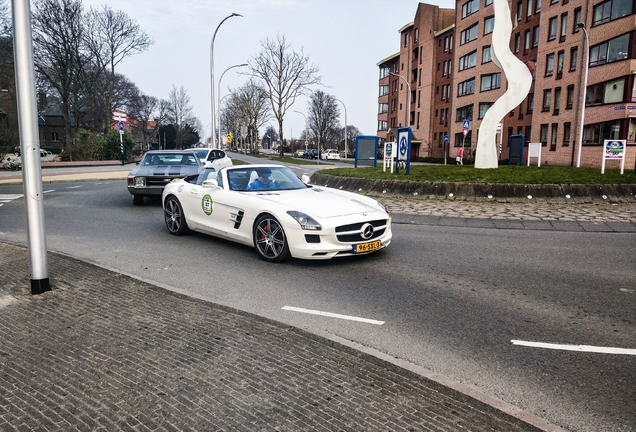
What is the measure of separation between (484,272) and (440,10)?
68.1 meters

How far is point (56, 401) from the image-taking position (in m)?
3.10

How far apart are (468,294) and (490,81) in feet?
168

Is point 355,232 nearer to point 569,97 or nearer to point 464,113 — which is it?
point 569,97

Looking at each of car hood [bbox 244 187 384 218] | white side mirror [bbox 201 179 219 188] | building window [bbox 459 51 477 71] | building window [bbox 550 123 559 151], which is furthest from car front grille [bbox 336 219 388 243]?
building window [bbox 459 51 477 71]

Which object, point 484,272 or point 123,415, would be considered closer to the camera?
point 123,415

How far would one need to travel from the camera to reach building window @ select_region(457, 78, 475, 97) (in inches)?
2176

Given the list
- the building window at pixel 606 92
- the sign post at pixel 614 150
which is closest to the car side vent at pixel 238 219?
the sign post at pixel 614 150

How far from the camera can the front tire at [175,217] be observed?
915cm

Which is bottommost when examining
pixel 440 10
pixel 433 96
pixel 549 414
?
pixel 549 414

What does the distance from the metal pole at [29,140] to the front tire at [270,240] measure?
276 centimetres

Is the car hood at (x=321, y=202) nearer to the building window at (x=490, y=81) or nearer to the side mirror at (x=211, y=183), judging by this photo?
the side mirror at (x=211, y=183)

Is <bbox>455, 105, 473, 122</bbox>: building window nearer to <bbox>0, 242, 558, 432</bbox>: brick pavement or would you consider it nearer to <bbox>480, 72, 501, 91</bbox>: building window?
<bbox>480, 72, 501, 91</bbox>: building window

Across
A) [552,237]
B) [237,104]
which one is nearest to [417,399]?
[552,237]

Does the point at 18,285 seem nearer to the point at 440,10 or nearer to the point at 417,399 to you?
the point at 417,399
